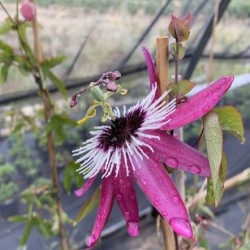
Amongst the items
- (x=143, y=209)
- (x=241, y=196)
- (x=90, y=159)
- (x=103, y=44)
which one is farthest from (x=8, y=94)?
(x=90, y=159)

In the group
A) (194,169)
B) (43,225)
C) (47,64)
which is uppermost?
(194,169)

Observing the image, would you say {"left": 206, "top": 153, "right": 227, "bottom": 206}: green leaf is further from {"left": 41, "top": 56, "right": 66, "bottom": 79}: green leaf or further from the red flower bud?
{"left": 41, "top": 56, "right": 66, "bottom": 79}: green leaf

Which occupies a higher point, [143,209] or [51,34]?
[51,34]

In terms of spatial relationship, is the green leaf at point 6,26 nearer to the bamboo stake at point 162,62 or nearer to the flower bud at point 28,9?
the flower bud at point 28,9

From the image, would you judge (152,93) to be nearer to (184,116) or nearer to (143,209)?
(184,116)

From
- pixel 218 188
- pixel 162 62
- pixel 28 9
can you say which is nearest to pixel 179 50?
pixel 162 62

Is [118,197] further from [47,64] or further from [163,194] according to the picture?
[47,64]
